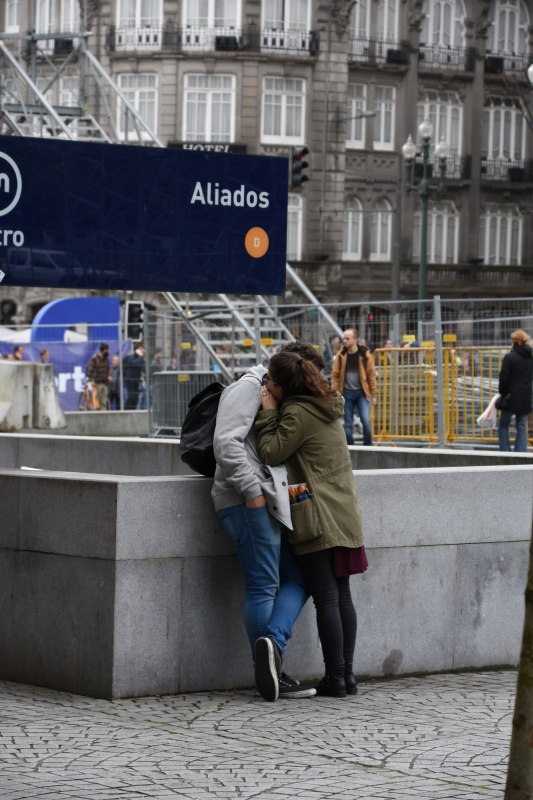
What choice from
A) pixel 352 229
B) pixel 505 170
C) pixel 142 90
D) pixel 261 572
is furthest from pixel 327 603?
pixel 505 170

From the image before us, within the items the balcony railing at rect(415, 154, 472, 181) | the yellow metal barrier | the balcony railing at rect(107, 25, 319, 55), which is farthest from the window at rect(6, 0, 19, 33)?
the yellow metal barrier

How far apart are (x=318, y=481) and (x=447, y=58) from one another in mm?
57843

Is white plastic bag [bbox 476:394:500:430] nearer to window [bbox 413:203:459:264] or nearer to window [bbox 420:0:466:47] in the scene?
window [bbox 413:203:459:264]

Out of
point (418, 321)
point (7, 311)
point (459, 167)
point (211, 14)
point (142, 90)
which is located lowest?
point (418, 321)

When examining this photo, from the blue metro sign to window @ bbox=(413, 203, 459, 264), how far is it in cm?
5435

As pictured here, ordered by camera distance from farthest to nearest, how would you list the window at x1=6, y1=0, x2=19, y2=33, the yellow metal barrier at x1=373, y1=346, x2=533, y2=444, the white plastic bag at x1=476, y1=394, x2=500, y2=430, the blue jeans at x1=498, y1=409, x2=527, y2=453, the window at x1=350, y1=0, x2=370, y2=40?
1. the window at x1=6, y1=0, x2=19, y2=33
2. the window at x1=350, y1=0, x2=370, y2=40
3. the yellow metal barrier at x1=373, y1=346, x2=533, y2=444
4. the white plastic bag at x1=476, y1=394, x2=500, y2=430
5. the blue jeans at x1=498, y1=409, x2=527, y2=453

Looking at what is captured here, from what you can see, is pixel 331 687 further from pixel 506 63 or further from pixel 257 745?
pixel 506 63

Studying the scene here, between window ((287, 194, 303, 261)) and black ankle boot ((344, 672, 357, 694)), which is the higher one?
window ((287, 194, 303, 261))

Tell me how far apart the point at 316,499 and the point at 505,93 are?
59.4 metres

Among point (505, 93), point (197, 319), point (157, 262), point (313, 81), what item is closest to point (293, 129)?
point (313, 81)

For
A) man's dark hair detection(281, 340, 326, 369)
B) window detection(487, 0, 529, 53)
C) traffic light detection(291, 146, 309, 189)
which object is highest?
window detection(487, 0, 529, 53)

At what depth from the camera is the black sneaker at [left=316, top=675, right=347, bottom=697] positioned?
7.89 meters

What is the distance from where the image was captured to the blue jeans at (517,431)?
765 inches

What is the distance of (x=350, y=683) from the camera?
800 centimetres
